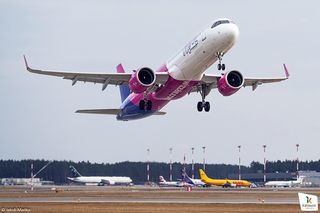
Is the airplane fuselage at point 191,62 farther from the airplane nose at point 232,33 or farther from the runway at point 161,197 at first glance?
the runway at point 161,197

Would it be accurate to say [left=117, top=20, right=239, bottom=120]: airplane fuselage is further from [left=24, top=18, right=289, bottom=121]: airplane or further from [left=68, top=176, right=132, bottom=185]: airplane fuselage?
[left=68, top=176, right=132, bottom=185]: airplane fuselage

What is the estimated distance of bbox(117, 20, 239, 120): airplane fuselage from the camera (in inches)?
2346

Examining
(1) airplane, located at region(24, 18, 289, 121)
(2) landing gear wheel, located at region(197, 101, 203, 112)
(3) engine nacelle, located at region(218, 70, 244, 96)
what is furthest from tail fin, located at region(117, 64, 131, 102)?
(3) engine nacelle, located at region(218, 70, 244, 96)

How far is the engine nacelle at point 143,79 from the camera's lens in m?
66.2

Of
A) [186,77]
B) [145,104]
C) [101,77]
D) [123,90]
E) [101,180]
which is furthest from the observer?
[101,180]

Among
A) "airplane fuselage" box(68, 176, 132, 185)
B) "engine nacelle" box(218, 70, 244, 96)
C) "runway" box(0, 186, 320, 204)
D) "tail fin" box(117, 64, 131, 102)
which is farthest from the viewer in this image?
"airplane fuselage" box(68, 176, 132, 185)

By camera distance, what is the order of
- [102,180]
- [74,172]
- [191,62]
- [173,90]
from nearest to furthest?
[191,62] < [173,90] < [102,180] < [74,172]

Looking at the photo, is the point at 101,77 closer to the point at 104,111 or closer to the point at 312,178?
the point at 104,111

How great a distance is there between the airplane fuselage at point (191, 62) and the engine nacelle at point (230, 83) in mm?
2380

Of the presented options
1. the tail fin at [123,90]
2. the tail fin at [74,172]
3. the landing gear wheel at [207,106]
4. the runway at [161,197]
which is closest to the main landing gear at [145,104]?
the landing gear wheel at [207,106]

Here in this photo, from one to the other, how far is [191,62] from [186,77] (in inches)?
109

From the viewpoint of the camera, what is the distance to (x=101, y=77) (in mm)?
70438

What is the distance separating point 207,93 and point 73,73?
47.5ft

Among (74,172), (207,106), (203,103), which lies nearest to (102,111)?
(203,103)
